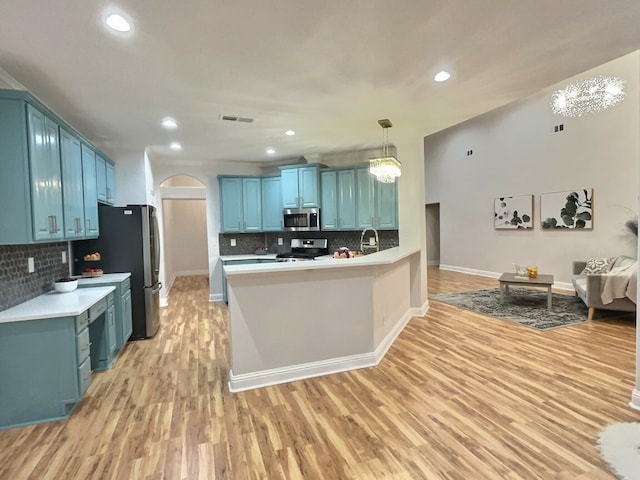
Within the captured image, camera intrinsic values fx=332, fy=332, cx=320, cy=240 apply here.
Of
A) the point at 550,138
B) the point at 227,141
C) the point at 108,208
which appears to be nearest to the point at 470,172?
the point at 550,138

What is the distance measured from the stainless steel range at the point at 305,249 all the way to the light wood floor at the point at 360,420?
2.56 m

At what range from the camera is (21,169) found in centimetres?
234

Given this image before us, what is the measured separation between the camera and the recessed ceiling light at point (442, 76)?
264 cm

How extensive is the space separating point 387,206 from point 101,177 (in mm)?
4111

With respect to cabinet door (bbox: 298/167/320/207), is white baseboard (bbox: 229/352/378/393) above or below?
below

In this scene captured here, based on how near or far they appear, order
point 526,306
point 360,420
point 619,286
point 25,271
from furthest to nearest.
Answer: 1. point 526,306
2. point 619,286
3. point 25,271
4. point 360,420

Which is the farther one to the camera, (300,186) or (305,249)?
(305,249)

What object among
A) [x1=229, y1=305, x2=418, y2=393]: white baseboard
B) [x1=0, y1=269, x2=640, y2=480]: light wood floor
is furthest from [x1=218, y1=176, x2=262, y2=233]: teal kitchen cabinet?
[x1=229, y1=305, x2=418, y2=393]: white baseboard

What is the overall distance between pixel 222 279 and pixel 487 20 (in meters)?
5.62

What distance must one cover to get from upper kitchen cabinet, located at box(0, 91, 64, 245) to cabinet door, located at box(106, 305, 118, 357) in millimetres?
1063

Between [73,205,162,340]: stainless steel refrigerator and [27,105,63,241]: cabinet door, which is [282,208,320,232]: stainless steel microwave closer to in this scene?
[73,205,162,340]: stainless steel refrigerator

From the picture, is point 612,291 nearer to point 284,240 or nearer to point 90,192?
point 284,240

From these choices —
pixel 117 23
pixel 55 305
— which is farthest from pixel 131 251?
pixel 117 23

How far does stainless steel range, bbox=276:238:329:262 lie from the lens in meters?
5.92
